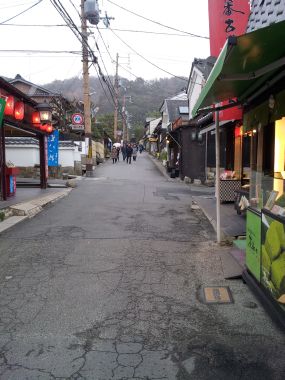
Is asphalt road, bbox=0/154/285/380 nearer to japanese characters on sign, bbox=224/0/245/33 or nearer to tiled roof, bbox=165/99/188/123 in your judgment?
japanese characters on sign, bbox=224/0/245/33

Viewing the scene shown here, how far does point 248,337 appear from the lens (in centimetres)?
398

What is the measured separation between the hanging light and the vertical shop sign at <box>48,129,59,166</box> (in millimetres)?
5223

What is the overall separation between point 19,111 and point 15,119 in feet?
1.29

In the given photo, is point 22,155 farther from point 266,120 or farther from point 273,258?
point 273,258

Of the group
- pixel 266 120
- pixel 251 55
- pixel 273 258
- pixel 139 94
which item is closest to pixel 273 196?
pixel 273 258

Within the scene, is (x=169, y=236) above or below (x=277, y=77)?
below

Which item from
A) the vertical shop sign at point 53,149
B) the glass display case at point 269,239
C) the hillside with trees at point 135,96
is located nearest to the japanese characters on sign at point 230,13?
the glass display case at point 269,239

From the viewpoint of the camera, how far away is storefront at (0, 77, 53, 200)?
42.2ft

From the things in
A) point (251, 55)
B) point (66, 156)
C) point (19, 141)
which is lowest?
point (66, 156)

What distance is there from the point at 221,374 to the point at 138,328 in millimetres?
1174

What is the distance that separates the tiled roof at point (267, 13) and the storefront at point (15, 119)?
6.21m

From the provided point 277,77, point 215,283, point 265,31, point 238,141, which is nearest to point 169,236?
point 215,283

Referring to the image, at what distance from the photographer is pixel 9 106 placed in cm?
1288

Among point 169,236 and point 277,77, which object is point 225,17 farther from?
point 169,236
